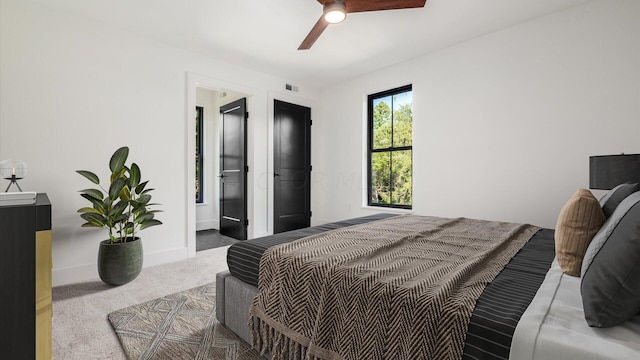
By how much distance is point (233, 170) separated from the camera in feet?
14.8

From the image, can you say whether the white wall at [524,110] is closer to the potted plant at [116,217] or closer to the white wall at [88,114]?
the white wall at [88,114]

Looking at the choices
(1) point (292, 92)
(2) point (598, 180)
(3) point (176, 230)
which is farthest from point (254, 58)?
(2) point (598, 180)

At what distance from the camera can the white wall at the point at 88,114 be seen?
2488 mm

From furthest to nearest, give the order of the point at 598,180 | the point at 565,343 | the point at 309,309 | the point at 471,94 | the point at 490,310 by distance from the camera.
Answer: the point at 471,94 → the point at 598,180 → the point at 309,309 → the point at 490,310 → the point at 565,343

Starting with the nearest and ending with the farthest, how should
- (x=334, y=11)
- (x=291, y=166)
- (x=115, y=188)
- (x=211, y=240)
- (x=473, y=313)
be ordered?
(x=473, y=313), (x=334, y=11), (x=115, y=188), (x=211, y=240), (x=291, y=166)

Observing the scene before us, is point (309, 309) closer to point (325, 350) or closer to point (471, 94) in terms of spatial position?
point (325, 350)

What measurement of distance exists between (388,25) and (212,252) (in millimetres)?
3335

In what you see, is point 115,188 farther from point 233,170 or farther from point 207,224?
point 207,224

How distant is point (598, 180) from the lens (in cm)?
194

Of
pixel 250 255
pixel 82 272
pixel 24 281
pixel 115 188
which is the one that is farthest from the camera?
pixel 82 272

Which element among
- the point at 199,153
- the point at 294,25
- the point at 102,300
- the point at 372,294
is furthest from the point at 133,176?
the point at 199,153

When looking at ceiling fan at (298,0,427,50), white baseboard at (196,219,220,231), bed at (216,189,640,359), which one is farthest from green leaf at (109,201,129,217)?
white baseboard at (196,219,220,231)

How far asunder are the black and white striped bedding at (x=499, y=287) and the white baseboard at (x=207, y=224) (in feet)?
12.7

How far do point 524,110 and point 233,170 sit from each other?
3.82 m
